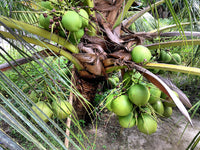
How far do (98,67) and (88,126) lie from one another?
77 centimetres

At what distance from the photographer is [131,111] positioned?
3.58 feet

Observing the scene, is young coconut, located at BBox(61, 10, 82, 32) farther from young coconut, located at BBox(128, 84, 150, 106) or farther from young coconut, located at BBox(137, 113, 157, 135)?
young coconut, located at BBox(137, 113, 157, 135)

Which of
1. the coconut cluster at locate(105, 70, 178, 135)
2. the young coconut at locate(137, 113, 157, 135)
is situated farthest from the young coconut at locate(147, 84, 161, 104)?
the young coconut at locate(137, 113, 157, 135)

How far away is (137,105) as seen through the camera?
102 cm

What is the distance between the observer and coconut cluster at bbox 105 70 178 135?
3.17ft

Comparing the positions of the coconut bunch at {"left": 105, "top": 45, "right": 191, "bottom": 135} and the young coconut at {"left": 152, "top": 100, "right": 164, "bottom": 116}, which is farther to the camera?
the young coconut at {"left": 152, "top": 100, "right": 164, "bottom": 116}

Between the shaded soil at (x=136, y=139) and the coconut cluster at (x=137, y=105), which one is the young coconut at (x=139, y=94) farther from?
the shaded soil at (x=136, y=139)

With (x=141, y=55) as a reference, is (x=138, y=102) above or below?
below

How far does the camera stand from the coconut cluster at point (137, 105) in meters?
0.97

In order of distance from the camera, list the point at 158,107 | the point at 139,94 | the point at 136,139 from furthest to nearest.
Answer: the point at 136,139
the point at 158,107
the point at 139,94

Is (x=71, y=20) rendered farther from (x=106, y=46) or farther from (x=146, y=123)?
(x=146, y=123)

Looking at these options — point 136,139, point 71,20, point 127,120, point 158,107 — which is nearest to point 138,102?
point 127,120

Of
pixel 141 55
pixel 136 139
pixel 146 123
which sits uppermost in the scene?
pixel 141 55

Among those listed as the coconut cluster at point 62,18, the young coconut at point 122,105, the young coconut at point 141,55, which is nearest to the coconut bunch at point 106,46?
the young coconut at point 141,55
